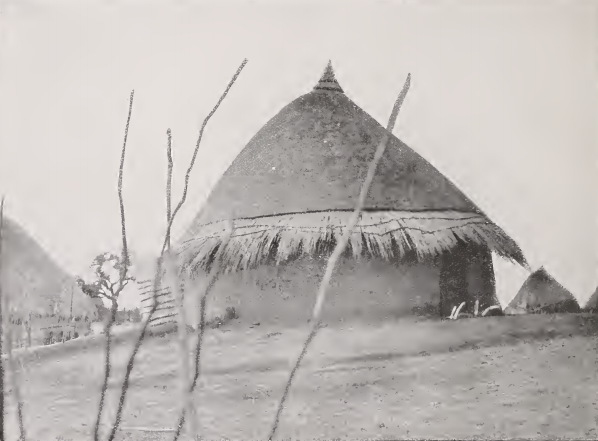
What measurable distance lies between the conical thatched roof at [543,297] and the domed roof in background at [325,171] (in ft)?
0.78

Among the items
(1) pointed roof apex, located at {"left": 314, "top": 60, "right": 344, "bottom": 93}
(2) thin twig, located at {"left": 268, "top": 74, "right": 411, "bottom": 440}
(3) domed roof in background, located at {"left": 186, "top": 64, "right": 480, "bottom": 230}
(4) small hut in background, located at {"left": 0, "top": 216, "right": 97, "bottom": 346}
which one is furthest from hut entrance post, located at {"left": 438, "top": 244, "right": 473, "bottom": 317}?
(2) thin twig, located at {"left": 268, "top": 74, "right": 411, "bottom": 440}

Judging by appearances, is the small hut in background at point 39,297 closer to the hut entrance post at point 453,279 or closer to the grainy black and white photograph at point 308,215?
the grainy black and white photograph at point 308,215

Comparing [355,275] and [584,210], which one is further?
[584,210]

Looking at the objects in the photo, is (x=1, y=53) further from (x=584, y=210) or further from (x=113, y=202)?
(x=584, y=210)

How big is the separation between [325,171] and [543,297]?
25.9 inches

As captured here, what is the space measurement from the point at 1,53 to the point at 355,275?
111 centimetres

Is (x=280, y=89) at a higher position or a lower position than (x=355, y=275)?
higher

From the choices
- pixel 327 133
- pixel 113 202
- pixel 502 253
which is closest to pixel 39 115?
pixel 113 202

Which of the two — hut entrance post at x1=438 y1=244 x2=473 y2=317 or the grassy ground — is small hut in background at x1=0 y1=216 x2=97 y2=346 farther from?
hut entrance post at x1=438 y1=244 x2=473 y2=317

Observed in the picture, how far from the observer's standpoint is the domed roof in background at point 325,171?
5.96 feet

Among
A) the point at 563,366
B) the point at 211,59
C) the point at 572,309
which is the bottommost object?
the point at 563,366

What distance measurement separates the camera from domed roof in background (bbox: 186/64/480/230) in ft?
5.96

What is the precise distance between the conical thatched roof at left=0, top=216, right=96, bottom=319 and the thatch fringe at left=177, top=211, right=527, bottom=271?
281mm

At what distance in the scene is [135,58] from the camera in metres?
1.90
